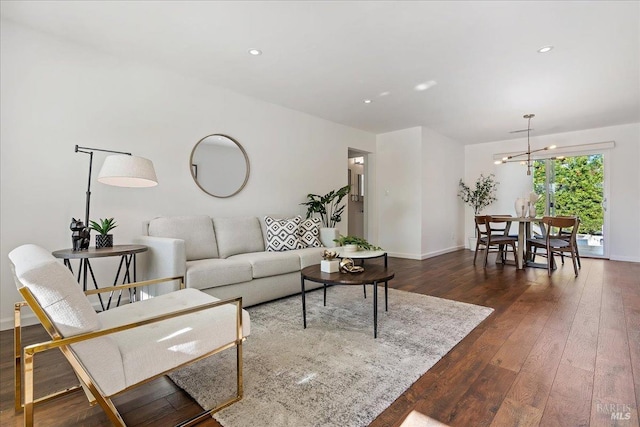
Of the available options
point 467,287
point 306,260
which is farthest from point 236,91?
point 467,287

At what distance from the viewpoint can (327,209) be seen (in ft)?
17.4

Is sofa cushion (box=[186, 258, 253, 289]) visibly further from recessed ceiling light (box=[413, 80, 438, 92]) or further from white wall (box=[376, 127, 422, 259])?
white wall (box=[376, 127, 422, 259])

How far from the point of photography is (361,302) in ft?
10.2

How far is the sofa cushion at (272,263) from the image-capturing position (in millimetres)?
2967

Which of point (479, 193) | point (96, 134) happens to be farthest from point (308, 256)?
point (479, 193)

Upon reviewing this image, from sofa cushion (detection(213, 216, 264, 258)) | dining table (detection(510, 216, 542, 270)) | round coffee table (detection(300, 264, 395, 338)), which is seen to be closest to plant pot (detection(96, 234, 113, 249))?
sofa cushion (detection(213, 216, 264, 258))

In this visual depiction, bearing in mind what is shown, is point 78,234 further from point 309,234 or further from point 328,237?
point 328,237

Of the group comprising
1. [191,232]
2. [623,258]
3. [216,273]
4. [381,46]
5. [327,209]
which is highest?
[381,46]

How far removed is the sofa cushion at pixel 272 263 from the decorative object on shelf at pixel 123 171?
3.63 ft

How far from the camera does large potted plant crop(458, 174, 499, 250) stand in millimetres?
6965

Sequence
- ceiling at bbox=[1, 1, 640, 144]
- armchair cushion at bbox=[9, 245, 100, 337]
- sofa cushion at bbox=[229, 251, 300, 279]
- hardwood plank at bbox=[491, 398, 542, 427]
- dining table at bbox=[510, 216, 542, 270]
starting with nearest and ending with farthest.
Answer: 1. armchair cushion at bbox=[9, 245, 100, 337]
2. hardwood plank at bbox=[491, 398, 542, 427]
3. ceiling at bbox=[1, 1, 640, 144]
4. sofa cushion at bbox=[229, 251, 300, 279]
5. dining table at bbox=[510, 216, 542, 270]

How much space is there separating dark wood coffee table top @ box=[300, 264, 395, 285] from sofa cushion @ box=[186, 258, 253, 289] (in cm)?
67

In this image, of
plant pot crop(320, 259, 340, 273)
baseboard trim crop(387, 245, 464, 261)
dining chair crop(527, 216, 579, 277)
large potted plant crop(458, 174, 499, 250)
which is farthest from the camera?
large potted plant crop(458, 174, 499, 250)

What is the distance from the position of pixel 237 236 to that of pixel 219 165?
99 centimetres
